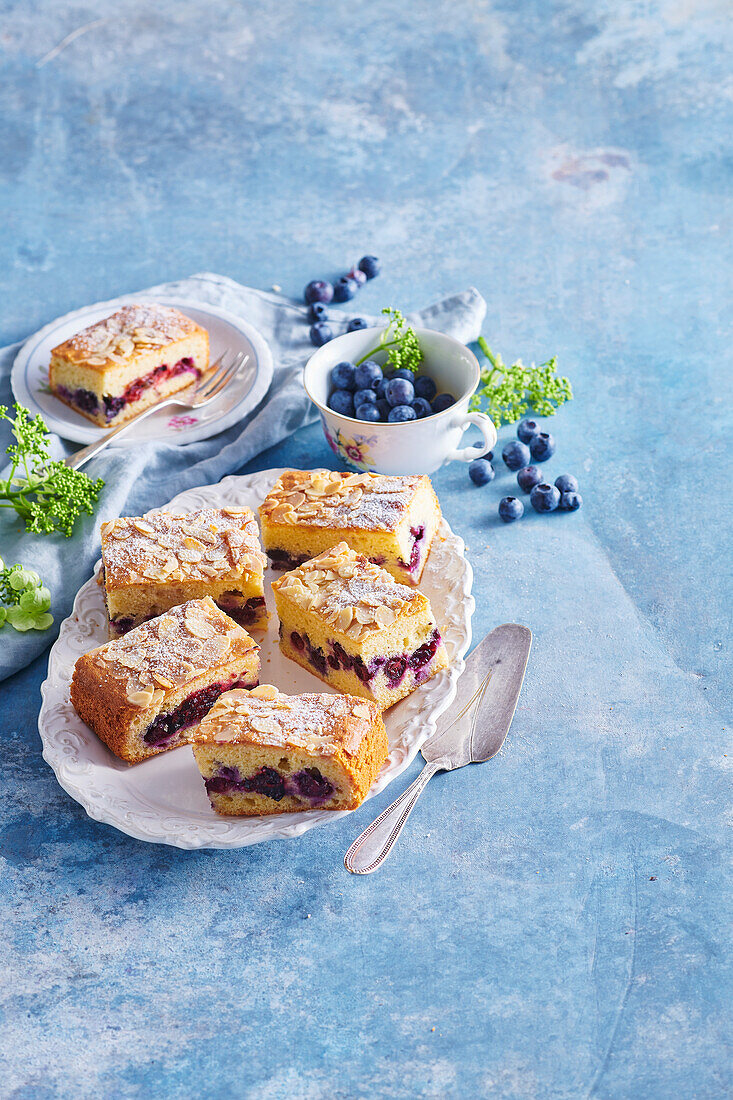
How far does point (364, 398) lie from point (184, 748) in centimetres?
185

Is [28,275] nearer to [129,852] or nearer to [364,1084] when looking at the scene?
[129,852]

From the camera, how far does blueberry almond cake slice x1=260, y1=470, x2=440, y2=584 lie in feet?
14.0

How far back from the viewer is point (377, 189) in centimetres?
709

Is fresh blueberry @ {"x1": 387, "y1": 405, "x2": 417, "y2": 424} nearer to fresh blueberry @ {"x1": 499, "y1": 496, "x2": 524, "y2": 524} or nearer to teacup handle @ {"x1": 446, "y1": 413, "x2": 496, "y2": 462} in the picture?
teacup handle @ {"x1": 446, "y1": 413, "x2": 496, "y2": 462}

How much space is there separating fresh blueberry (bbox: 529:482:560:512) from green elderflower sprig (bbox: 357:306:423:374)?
0.84 m

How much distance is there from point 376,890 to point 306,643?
100 centimetres

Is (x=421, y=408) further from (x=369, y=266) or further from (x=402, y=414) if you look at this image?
(x=369, y=266)

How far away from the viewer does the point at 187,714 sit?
3.82 meters

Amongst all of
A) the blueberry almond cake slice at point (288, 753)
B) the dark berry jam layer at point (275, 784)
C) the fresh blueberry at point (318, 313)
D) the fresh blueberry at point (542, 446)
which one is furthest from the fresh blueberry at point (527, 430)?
the dark berry jam layer at point (275, 784)

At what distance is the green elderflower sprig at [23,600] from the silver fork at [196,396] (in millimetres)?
784

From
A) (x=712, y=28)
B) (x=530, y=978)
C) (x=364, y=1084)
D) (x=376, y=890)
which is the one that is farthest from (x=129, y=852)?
(x=712, y=28)

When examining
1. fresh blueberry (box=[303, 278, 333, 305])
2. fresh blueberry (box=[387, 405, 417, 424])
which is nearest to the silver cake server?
fresh blueberry (box=[387, 405, 417, 424])

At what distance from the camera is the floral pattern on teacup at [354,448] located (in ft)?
15.5

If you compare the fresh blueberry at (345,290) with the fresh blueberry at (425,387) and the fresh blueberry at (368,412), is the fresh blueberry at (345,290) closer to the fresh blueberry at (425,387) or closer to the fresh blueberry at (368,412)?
the fresh blueberry at (425,387)
